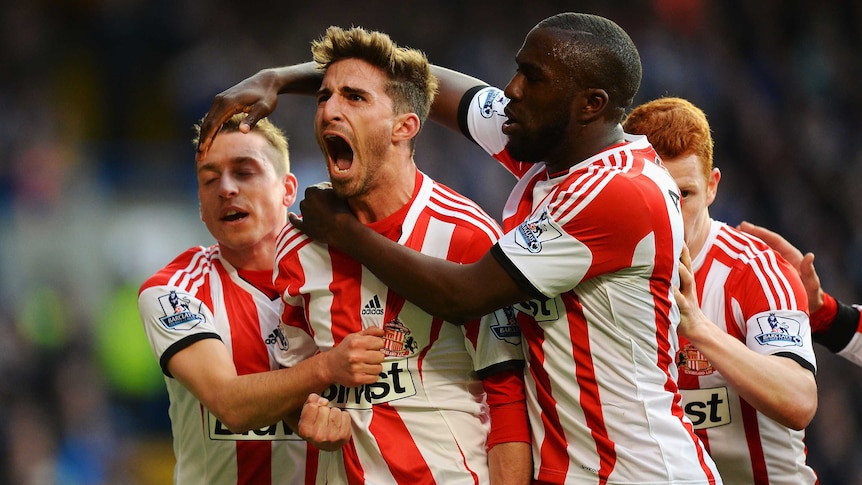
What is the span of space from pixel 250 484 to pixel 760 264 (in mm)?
1939

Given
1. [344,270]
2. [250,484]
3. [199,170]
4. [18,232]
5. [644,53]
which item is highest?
[644,53]

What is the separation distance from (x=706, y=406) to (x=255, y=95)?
186cm

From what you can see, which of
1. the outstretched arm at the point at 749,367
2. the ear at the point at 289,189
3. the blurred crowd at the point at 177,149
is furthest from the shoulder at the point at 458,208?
the blurred crowd at the point at 177,149

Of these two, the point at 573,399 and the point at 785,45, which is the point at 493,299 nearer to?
the point at 573,399

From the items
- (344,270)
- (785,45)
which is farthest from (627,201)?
(785,45)

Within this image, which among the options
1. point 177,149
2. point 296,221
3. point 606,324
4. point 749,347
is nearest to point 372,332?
point 296,221

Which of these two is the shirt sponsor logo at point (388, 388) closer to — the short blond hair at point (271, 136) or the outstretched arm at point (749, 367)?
the outstretched arm at point (749, 367)

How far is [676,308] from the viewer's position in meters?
2.88

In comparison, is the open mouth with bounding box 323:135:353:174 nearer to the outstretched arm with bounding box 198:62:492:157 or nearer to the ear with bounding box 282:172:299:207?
the outstretched arm with bounding box 198:62:492:157

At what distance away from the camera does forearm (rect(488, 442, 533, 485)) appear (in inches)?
110

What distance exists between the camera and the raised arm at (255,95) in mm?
3201

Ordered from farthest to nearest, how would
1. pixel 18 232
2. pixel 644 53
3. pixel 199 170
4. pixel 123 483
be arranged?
pixel 644 53, pixel 18 232, pixel 123 483, pixel 199 170

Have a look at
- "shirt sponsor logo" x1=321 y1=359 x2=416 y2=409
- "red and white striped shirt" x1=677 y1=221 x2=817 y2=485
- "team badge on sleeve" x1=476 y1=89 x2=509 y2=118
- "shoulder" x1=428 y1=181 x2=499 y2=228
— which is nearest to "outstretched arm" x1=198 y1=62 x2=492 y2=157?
"team badge on sleeve" x1=476 y1=89 x2=509 y2=118

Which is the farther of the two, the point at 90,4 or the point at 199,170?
the point at 90,4
